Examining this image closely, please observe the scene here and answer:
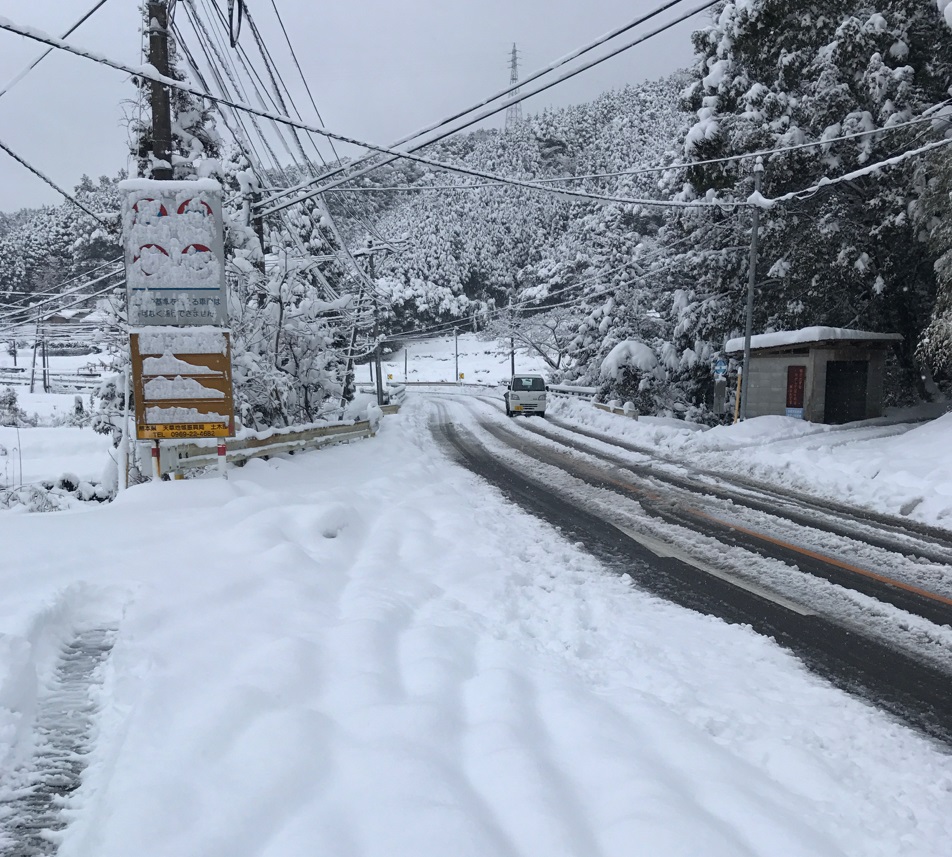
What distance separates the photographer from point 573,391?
34.8 metres

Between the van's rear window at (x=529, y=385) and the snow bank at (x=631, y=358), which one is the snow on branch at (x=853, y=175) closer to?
the snow bank at (x=631, y=358)

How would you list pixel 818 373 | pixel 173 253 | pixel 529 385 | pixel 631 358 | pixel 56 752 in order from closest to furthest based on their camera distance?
pixel 56 752
pixel 173 253
pixel 818 373
pixel 631 358
pixel 529 385

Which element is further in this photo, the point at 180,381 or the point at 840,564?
the point at 180,381

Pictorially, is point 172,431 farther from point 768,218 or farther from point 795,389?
point 768,218

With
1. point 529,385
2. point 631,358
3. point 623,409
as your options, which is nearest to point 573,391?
point 529,385

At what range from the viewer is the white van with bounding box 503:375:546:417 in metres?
30.2

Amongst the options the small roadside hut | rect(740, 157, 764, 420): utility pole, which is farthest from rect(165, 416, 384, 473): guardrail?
the small roadside hut

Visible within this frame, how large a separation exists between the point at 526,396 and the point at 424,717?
2686cm

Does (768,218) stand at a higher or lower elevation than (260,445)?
higher

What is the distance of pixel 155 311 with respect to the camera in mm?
8641

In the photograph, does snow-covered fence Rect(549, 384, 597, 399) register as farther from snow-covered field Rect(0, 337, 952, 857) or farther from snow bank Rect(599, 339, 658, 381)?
snow-covered field Rect(0, 337, 952, 857)

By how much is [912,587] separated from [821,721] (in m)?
3.30

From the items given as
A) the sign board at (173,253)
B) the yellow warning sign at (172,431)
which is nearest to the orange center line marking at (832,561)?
the yellow warning sign at (172,431)

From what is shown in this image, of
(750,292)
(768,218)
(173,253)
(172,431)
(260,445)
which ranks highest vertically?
(768,218)
